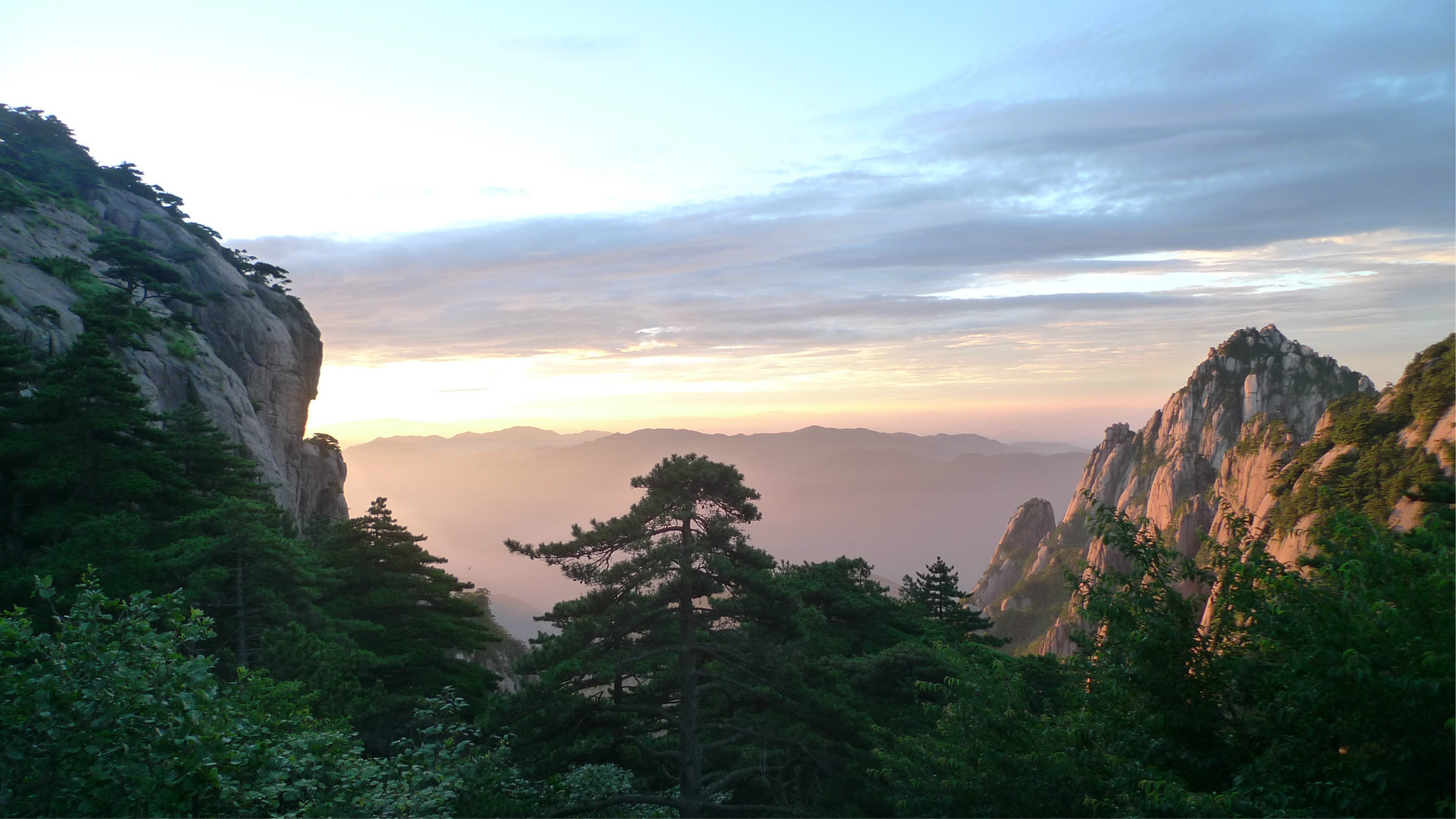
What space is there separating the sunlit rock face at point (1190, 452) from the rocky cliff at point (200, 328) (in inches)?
2850

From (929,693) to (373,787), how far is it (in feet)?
54.8

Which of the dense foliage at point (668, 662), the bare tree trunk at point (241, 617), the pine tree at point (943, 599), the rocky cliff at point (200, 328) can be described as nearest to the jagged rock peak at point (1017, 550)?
the pine tree at point (943, 599)

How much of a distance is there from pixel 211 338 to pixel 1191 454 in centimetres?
10282

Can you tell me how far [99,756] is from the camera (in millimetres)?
6723

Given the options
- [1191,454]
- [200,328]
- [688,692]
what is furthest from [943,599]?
[1191,454]

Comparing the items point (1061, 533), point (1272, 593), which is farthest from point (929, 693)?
point (1061, 533)

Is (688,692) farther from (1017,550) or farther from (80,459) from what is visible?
(1017,550)

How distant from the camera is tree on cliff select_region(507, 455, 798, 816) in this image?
61.2 feet

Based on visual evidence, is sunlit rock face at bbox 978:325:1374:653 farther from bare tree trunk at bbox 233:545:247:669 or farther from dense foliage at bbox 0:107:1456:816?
bare tree trunk at bbox 233:545:247:669

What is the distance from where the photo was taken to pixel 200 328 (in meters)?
47.8

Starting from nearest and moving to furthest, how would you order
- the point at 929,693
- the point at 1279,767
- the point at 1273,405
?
the point at 1279,767, the point at 929,693, the point at 1273,405

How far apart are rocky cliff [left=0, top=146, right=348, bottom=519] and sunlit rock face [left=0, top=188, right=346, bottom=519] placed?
3.6 inches

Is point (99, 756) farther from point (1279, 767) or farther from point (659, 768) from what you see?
point (659, 768)

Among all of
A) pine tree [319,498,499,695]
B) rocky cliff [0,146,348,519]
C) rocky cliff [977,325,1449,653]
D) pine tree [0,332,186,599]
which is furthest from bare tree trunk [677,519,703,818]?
rocky cliff [977,325,1449,653]
